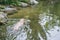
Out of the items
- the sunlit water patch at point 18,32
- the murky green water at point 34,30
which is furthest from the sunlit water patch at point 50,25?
the sunlit water patch at point 18,32

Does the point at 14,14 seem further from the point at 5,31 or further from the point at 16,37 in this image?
the point at 16,37

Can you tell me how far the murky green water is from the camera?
6.89 meters

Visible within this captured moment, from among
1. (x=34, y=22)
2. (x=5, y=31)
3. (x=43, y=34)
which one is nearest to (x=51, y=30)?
(x=43, y=34)

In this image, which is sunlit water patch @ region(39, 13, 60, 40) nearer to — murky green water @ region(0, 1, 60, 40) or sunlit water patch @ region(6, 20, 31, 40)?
murky green water @ region(0, 1, 60, 40)

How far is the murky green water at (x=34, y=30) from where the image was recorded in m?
6.89

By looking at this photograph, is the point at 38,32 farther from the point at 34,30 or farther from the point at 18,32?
the point at 18,32

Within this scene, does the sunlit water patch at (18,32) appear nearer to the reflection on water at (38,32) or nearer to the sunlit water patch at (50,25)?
the reflection on water at (38,32)

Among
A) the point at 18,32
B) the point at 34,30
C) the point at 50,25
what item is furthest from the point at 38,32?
the point at 50,25

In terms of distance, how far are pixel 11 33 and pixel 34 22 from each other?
1842 mm

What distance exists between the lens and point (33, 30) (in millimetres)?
7699

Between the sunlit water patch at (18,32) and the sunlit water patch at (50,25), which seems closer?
the sunlit water patch at (18,32)

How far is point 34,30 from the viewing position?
25.3 ft

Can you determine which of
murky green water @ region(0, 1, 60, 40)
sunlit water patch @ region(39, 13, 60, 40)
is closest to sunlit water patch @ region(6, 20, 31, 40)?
murky green water @ region(0, 1, 60, 40)

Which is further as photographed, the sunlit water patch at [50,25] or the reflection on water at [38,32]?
the sunlit water patch at [50,25]
